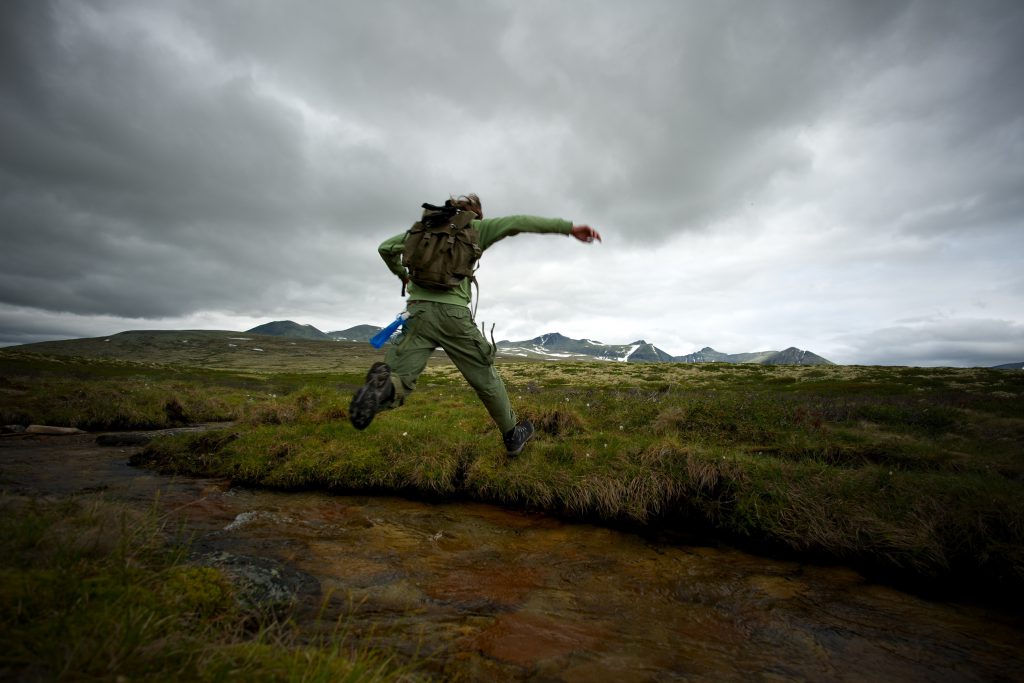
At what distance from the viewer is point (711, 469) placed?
6891mm

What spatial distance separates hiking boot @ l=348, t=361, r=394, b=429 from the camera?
205 inches

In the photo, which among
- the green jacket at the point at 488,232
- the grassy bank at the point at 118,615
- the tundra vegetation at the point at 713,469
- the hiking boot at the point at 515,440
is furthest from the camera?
the hiking boot at the point at 515,440

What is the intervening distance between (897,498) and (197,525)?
9328 mm

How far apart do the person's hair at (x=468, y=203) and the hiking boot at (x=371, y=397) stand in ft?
8.35

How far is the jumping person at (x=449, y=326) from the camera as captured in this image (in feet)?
19.0

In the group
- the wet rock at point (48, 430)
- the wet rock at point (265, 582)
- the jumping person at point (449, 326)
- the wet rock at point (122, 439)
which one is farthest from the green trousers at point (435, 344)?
the wet rock at point (48, 430)

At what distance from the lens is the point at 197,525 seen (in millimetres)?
5387

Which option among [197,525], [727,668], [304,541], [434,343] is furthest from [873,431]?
[197,525]

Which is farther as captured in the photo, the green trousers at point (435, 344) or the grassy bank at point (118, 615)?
the green trousers at point (435, 344)

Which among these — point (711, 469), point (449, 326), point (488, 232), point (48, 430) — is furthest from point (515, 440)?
point (48, 430)

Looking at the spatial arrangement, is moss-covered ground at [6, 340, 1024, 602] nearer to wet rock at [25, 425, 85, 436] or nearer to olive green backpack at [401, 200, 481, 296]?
wet rock at [25, 425, 85, 436]

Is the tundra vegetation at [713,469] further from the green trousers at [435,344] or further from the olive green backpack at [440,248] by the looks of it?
the olive green backpack at [440,248]

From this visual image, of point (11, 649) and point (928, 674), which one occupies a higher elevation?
point (11, 649)

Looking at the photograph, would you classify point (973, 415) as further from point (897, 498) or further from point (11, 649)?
point (11, 649)
